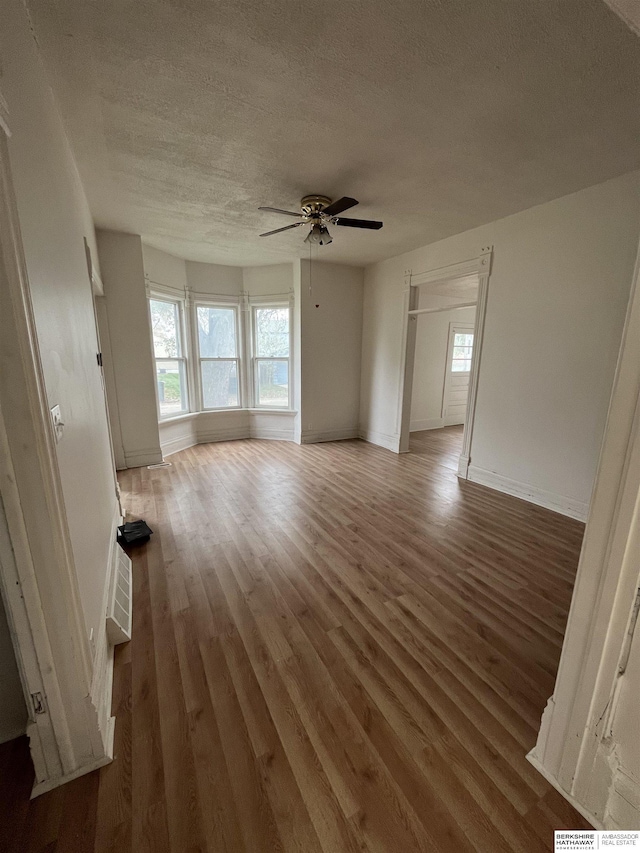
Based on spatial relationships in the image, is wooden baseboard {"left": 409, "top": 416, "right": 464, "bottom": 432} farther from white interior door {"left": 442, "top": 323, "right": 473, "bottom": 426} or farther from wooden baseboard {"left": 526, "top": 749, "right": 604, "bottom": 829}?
wooden baseboard {"left": 526, "top": 749, "right": 604, "bottom": 829}

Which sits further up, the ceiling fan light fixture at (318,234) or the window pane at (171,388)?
the ceiling fan light fixture at (318,234)

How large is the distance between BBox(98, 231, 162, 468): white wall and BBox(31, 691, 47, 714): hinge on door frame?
3.56 m

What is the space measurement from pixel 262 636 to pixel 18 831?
970mm

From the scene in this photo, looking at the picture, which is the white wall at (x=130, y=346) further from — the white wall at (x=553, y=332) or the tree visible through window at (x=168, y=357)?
the white wall at (x=553, y=332)

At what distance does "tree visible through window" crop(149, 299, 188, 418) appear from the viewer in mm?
4727

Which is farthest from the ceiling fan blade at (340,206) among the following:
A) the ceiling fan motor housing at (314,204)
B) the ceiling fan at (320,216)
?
the ceiling fan motor housing at (314,204)

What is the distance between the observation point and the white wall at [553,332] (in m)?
2.62

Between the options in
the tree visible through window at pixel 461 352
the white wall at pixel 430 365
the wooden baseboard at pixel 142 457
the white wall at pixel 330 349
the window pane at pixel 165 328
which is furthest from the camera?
the tree visible through window at pixel 461 352

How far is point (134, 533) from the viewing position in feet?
8.57

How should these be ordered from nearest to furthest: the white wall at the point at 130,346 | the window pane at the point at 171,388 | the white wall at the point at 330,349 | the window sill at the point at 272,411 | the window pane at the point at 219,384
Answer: the white wall at the point at 130,346 → the window pane at the point at 171,388 → the white wall at the point at 330,349 → the window pane at the point at 219,384 → the window sill at the point at 272,411

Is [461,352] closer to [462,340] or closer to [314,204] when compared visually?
[462,340]

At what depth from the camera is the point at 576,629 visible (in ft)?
3.52

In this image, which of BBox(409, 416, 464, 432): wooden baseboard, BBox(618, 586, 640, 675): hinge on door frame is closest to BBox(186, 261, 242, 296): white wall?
BBox(409, 416, 464, 432): wooden baseboard

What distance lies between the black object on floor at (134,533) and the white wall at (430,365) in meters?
4.91
